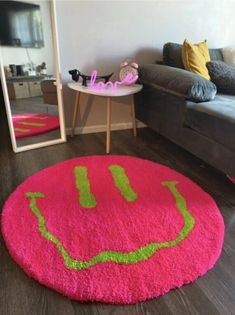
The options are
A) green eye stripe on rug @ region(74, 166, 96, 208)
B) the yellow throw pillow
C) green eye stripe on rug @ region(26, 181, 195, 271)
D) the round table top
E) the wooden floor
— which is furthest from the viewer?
the yellow throw pillow

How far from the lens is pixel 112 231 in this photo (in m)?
1.33

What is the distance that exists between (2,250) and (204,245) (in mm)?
977

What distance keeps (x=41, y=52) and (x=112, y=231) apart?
155 cm

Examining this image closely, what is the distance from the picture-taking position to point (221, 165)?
1.65m

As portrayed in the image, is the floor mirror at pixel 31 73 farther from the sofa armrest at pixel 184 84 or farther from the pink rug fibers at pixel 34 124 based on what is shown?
the sofa armrest at pixel 184 84

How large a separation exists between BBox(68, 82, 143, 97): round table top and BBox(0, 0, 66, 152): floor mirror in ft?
0.54

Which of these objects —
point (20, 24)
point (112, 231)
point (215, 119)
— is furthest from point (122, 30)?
point (112, 231)

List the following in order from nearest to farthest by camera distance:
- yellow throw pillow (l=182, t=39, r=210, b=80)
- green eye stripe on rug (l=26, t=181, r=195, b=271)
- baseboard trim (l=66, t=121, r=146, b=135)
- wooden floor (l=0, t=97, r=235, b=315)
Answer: wooden floor (l=0, t=97, r=235, b=315)
green eye stripe on rug (l=26, t=181, r=195, b=271)
yellow throw pillow (l=182, t=39, r=210, b=80)
baseboard trim (l=66, t=121, r=146, b=135)

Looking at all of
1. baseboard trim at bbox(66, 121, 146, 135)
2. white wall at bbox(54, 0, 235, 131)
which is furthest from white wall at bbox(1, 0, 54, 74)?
baseboard trim at bbox(66, 121, 146, 135)

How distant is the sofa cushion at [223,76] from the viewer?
216 centimetres

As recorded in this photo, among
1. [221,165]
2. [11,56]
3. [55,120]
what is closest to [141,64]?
[55,120]

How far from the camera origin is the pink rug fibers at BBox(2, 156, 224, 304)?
1084 millimetres

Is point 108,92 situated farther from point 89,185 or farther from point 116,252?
point 116,252

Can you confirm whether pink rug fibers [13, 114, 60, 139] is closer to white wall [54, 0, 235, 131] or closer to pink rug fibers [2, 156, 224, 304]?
white wall [54, 0, 235, 131]
